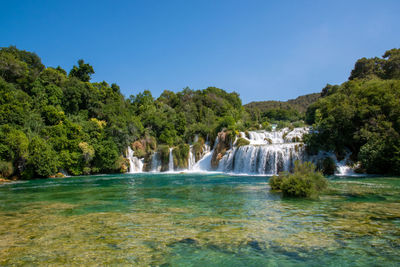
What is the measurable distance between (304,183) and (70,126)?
31.8 metres

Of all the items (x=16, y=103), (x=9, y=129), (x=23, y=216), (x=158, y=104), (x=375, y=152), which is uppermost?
(x=158, y=104)

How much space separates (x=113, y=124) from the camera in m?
39.7

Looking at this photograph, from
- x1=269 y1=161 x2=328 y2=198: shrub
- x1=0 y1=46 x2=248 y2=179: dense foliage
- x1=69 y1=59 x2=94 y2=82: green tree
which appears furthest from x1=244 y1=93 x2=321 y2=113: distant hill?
x1=269 y1=161 x2=328 y2=198: shrub

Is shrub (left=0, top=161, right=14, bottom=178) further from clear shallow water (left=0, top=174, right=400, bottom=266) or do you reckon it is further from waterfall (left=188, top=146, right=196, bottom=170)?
waterfall (left=188, top=146, right=196, bottom=170)

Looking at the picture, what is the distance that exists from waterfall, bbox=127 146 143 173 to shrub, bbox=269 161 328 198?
30387 millimetres

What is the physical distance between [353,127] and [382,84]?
6108 millimetres

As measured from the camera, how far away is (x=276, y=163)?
26625 mm

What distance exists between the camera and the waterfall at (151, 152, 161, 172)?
1520 inches

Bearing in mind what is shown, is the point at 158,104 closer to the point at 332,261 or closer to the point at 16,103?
the point at 16,103

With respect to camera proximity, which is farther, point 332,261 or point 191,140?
point 191,140

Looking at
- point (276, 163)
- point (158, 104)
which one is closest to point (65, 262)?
point (276, 163)

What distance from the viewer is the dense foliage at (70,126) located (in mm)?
27562

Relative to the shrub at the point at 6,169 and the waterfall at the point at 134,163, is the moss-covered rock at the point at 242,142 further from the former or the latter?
the shrub at the point at 6,169

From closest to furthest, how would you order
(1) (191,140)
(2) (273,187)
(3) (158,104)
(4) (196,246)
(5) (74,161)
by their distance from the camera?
(4) (196,246), (2) (273,187), (5) (74,161), (1) (191,140), (3) (158,104)
